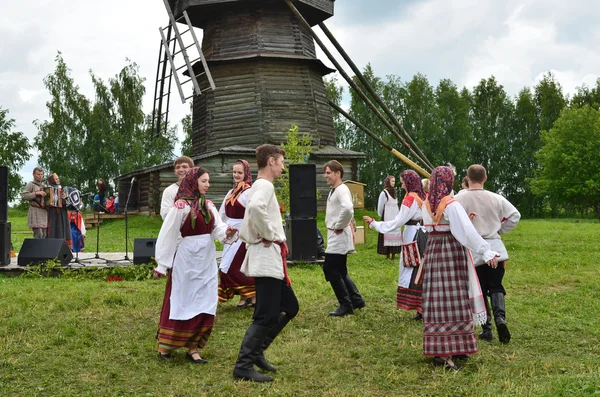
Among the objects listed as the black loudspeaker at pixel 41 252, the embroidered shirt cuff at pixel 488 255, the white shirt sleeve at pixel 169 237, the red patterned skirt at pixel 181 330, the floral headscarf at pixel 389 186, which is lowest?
the red patterned skirt at pixel 181 330

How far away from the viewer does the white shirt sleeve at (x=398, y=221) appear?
21.7 feet

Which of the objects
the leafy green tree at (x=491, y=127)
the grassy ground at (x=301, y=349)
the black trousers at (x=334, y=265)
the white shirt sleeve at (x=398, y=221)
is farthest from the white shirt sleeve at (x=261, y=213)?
the leafy green tree at (x=491, y=127)

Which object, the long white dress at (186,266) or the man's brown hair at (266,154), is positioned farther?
the long white dress at (186,266)

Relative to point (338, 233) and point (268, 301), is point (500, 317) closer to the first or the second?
point (338, 233)

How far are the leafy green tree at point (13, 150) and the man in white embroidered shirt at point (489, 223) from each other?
45933mm

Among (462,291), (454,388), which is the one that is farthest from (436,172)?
(454,388)

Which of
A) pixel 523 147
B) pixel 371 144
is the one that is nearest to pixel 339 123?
pixel 371 144

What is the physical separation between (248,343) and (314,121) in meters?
19.4

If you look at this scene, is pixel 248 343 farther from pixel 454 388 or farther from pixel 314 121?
pixel 314 121

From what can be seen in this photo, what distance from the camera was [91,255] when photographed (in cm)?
1332

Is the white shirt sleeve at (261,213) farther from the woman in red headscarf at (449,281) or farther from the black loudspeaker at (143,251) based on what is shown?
the black loudspeaker at (143,251)

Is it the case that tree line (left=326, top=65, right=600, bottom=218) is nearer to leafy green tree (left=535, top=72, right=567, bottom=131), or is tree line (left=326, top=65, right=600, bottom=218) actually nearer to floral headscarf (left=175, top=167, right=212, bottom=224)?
leafy green tree (left=535, top=72, right=567, bottom=131)

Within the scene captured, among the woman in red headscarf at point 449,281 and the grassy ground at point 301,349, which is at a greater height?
the woman in red headscarf at point 449,281

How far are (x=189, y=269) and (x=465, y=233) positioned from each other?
2.42m
